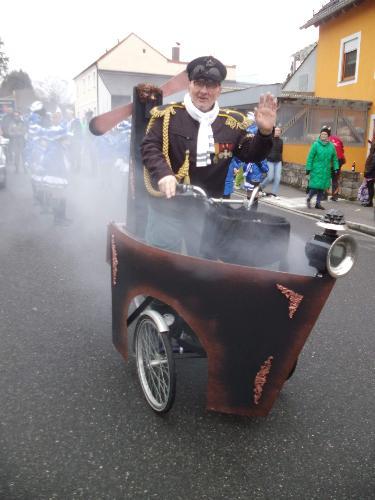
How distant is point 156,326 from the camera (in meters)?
2.58

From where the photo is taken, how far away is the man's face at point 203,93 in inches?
110

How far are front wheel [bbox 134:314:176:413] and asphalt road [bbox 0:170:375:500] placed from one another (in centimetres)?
10

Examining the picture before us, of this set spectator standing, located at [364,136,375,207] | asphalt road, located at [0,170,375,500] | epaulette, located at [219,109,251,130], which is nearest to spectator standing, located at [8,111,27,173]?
spectator standing, located at [364,136,375,207]

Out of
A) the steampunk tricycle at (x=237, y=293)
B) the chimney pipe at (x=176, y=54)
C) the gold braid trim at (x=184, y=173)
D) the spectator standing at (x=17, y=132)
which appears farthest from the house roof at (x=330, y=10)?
the chimney pipe at (x=176, y=54)

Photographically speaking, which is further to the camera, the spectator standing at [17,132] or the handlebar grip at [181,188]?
the spectator standing at [17,132]

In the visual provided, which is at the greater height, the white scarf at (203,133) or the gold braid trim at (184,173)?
the white scarf at (203,133)

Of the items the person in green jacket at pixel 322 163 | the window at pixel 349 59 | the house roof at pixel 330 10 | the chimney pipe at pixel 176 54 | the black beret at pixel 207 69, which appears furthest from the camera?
the chimney pipe at pixel 176 54

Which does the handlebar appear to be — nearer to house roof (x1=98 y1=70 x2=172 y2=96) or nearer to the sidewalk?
the sidewalk

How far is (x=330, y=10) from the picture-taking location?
1753 cm

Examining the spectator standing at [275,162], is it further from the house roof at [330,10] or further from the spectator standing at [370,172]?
the house roof at [330,10]

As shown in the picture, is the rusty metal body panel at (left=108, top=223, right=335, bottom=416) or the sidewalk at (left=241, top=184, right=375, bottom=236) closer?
the rusty metal body panel at (left=108, top=223, right=335, bottom=416)

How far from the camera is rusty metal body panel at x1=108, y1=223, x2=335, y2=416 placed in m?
2.13

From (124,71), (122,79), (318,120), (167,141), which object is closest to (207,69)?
(167,141)

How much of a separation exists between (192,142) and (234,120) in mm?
318
